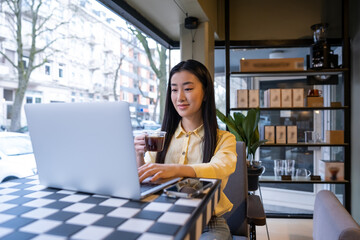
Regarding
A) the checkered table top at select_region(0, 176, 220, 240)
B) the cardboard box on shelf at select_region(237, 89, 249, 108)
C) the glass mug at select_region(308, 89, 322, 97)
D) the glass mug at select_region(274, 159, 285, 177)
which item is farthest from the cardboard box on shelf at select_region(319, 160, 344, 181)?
the checkered table top at select_region(0, 176, 220, 240)

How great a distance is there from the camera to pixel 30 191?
3.07 ft

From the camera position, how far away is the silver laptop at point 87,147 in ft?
2.59

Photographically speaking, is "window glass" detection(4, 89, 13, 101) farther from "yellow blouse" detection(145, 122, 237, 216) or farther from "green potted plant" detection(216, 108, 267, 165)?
"green potted plant" detection(216, 108, 267, 165)

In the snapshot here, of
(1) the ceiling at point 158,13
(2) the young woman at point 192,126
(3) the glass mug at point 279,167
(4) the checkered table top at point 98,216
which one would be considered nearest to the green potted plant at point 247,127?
(3) the glass mug at point 279,167

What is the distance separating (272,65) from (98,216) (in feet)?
10.5

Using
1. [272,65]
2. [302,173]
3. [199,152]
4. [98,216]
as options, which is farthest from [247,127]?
[98,216]

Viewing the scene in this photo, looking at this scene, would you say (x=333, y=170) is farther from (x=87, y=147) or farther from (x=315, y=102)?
(x=87, y=147)

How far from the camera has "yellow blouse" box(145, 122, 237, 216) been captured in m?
1.33

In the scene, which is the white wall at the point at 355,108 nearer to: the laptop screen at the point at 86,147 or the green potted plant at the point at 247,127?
the green potted plant at the point at 247,127

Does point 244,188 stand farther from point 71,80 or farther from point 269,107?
point 269,107

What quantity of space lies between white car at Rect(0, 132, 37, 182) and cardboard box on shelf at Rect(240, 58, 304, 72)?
2.58m

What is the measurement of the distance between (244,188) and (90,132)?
1144 millimetres

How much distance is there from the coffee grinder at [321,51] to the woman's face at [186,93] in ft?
7.75

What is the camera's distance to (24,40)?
1519 mm
